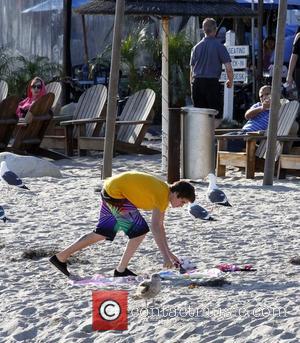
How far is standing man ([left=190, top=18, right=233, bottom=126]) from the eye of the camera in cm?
1423

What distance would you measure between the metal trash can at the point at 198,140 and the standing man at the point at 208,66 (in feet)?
5.05

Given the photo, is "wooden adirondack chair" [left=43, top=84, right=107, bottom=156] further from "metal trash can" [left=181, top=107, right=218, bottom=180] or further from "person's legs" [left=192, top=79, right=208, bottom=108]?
"metal trash can" [left=181, top=107, right=218, bottom=180]

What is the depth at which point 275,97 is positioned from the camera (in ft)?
41.3

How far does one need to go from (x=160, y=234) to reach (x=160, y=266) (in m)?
0.58

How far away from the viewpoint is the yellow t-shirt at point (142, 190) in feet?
24.5

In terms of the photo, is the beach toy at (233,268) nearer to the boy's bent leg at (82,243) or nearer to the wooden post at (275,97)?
the boy's bent leg at (82,243)

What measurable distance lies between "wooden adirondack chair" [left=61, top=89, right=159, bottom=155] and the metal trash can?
114 inches

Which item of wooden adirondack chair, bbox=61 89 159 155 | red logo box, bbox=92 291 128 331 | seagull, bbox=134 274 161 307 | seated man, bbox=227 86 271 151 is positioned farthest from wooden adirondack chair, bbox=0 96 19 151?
seagull, bbox=134 274 161 307

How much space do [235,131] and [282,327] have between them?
8.16 m

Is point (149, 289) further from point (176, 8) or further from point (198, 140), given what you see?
point (176, 8)

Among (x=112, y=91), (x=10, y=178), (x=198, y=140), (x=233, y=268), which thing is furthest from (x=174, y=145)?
(x=233, y=268)

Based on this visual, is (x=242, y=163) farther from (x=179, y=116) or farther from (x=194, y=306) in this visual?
(x=194, y=306)

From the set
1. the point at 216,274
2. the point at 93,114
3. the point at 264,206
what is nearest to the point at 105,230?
the point at 216,274

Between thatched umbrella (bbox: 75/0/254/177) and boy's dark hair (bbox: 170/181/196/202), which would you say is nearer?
boy's dark hair (bbox: 170/181/196/202)
